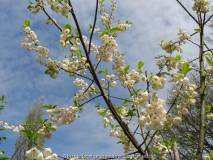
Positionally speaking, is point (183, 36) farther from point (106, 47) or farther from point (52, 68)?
point (52, 68)

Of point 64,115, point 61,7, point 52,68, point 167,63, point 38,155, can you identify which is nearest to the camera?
point 38,155

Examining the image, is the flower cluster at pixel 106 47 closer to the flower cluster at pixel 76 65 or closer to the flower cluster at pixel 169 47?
the flower cluster at pixel 76 65

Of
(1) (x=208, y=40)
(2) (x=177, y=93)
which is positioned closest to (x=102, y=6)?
(2) (x=177, y=93)

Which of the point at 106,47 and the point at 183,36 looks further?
the point at 183,36

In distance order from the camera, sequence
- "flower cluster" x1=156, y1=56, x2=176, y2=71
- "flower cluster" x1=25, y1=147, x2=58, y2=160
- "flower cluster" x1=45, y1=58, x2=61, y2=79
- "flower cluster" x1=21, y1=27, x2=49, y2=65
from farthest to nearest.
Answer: "flower cluster" x1=156, y1=56, x2=176, y2=71, "flower cluster" x1=21, y1=27, x2=49, y2=65, "flower cluster" x1=45, y1=58, x2=61, y2=79, "flower cluster" x1=25, y1=147, x2=58, y2=160

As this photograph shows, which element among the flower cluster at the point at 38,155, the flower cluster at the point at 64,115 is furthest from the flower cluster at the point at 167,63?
the flower cluster at the point at 38,155

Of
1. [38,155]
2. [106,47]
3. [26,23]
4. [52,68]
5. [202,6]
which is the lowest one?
[38,155]

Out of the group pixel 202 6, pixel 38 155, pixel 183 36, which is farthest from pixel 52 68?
pixel 202 6

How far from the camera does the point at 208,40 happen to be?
51.2ft

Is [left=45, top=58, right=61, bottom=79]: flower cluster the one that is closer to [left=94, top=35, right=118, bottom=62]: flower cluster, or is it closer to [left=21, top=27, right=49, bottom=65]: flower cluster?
[left=21, top=27, right=49, bottom=65]: flower cluster

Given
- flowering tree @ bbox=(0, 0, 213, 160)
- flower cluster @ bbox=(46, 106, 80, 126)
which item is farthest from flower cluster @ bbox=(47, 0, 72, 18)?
flower cluster @ bbox=(46, 106, 80, 126)

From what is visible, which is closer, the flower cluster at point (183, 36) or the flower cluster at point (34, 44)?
the flower cluster at point (34, 44)

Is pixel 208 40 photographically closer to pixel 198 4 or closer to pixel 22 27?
pixel 198 4

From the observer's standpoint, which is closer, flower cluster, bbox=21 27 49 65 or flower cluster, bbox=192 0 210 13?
flower cluster, bbox=21 27 49 65
